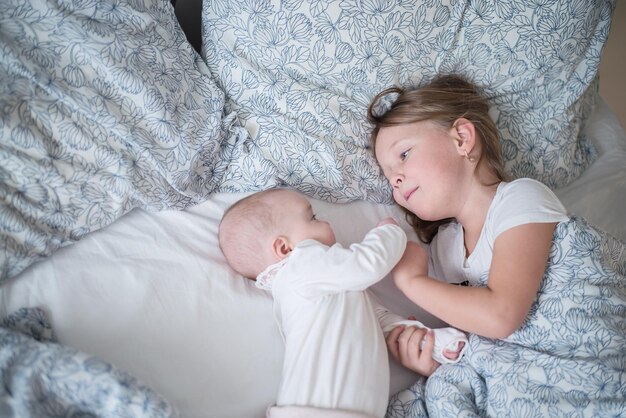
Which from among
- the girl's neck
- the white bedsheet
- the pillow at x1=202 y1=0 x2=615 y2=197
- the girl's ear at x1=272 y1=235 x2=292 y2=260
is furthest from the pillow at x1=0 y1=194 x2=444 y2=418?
the girl's neck

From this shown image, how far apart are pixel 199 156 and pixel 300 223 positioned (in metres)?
0.31

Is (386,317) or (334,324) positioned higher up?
(334,324)

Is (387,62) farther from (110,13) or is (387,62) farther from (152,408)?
(152,408)

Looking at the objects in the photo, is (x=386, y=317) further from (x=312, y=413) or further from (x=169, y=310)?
(x=169, y=310)

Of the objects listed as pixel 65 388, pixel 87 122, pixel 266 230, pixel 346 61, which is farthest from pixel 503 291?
pixel 87 122

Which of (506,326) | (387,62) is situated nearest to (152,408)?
(506,326)

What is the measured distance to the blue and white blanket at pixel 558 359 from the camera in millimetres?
1001

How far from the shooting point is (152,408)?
31.9 inches

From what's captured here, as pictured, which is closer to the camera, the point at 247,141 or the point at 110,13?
the point at 110,13

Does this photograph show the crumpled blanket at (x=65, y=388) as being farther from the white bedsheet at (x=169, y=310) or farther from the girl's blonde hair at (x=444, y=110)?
the girl's blonde hair at (x=444, y=110)

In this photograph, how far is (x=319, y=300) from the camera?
105 centimetres

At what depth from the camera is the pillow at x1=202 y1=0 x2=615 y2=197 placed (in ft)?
4.24

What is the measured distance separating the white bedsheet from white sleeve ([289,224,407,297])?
0.53ft

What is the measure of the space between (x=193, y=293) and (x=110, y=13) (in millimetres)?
646
